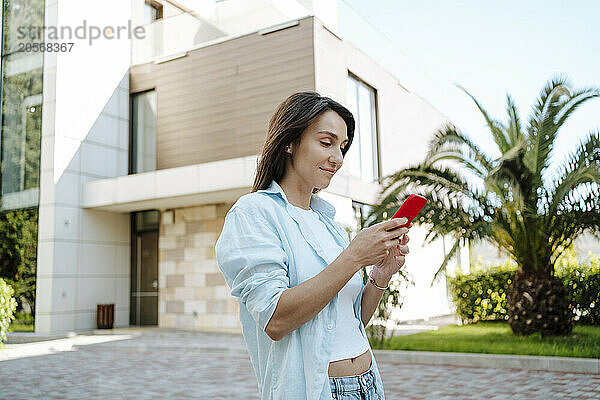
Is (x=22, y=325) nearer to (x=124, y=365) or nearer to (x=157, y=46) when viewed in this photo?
(x=124, y=365)

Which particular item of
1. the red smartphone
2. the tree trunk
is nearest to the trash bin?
the tree trunk

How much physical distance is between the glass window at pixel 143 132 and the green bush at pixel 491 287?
28.4 feet

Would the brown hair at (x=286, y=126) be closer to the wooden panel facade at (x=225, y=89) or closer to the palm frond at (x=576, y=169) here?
the palm frond at (x=576, y=169)

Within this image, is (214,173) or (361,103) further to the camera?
(361,103)

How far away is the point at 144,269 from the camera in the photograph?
607 inches

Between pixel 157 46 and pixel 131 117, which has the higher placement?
pixel 157 46

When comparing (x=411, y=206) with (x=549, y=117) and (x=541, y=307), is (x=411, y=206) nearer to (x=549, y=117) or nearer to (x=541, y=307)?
(x=549, y=117)

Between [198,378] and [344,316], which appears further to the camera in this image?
[198,378]

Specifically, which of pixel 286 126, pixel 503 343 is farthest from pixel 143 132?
pixel 286 126

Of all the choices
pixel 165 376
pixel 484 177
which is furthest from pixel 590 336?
pixel 165 376

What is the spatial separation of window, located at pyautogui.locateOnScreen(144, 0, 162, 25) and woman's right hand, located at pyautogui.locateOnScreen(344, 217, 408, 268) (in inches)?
652

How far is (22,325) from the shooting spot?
1388 cm

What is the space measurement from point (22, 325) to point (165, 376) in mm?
7980

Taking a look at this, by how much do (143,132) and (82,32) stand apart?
2.95 m
